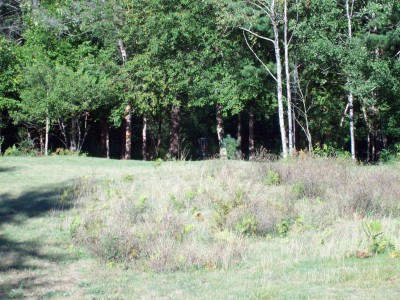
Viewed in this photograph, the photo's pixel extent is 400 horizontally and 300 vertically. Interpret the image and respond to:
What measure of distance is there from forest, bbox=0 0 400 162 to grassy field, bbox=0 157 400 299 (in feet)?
28.0

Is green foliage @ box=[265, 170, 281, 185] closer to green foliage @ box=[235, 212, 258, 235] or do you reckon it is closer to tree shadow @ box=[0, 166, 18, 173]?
green foliage @ box=[235, 212, 258, 235]

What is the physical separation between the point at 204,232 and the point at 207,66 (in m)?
17.7

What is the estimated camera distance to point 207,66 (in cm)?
2791

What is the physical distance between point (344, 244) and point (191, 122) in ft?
88.9

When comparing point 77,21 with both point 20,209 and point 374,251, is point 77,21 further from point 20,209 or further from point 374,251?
point 374,251

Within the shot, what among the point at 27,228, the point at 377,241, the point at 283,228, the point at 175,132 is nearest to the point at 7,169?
the point at 27,228

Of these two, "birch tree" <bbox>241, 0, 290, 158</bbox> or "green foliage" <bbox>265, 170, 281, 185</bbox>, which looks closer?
"green foliage" <bbox>265, 170, 281, 185</bbox>

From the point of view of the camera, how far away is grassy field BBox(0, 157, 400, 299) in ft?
25.7

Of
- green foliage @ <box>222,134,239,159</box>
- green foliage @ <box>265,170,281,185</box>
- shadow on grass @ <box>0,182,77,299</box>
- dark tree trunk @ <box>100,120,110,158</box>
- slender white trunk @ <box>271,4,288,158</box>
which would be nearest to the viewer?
shadow on grass @ <box>0,182,77,299</box>

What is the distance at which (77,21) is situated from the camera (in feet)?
96.6

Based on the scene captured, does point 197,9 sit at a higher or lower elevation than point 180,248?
higher

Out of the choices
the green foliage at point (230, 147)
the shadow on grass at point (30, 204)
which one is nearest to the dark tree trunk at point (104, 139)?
the green foliage at point (230, 147)

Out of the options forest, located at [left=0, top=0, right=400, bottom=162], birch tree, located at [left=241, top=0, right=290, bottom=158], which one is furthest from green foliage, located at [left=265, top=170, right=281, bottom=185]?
forest, located at [left=0, top=0, right=400, bottom=162]

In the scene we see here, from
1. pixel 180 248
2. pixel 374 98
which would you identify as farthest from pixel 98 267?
pixel 374 98
